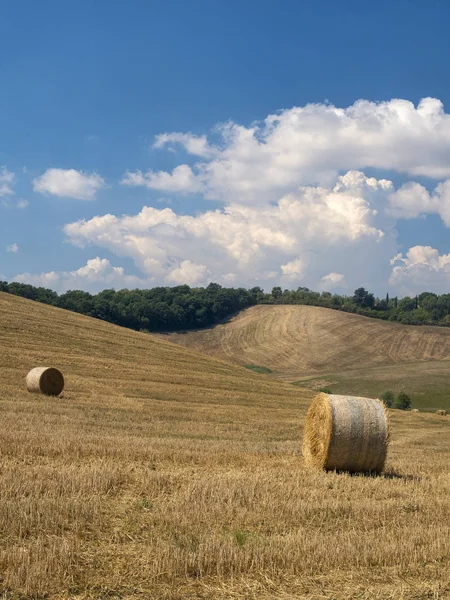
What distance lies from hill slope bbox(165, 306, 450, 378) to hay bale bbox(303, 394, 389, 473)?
4887cm

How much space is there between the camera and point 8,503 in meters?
6.09

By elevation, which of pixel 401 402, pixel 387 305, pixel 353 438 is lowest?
pixel 401 402

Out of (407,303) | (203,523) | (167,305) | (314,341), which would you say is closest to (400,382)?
(314,341)

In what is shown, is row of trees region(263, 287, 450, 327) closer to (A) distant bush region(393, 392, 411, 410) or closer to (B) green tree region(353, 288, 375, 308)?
(B) green tree region(353, 288, 375, 308)

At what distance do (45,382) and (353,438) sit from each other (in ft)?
43.2

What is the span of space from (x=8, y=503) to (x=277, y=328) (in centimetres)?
6846

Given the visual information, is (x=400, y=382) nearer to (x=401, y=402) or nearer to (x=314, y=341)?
(x=401, y=402)

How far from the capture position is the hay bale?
10625mm

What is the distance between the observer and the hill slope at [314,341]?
64.4 m

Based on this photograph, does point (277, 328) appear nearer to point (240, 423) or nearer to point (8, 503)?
point (240, 423)

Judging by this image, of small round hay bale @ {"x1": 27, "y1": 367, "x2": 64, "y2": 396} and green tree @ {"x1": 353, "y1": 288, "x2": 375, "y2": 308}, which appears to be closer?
small round hay bale @ {"x1": 27, "y1": 367, "x2": 64, "y2": 396}

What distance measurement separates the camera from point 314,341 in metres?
69.3

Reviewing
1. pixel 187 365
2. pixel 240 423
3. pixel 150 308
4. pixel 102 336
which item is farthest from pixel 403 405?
pixel 150 308

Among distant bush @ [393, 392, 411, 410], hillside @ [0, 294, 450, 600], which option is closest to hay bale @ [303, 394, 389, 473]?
hillside @ [0, 294, 450, 600]
